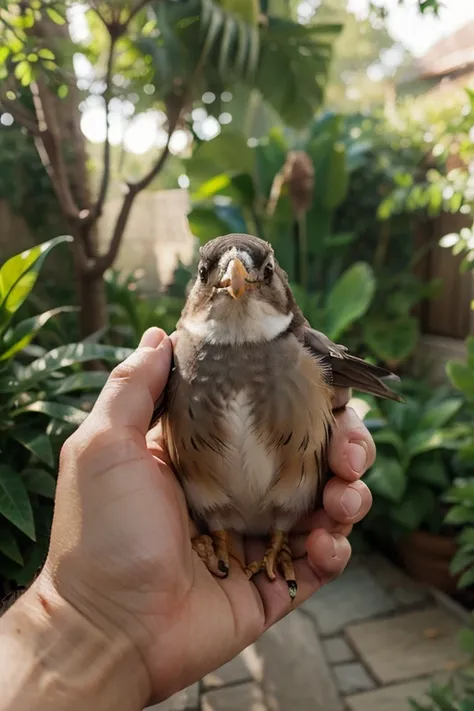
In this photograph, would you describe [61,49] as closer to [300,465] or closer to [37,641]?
[300,465]

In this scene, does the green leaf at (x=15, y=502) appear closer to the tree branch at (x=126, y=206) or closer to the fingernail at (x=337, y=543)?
the fingernail at (x=337, y=543)

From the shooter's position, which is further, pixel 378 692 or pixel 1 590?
pixel 378 692

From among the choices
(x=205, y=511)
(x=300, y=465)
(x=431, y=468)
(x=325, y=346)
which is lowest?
(x=431, y=468)

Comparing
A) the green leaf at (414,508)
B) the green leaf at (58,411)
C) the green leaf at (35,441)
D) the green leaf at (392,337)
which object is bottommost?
the green leaf at (414,508)

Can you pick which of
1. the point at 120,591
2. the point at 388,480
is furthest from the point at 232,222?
the point at 120,591

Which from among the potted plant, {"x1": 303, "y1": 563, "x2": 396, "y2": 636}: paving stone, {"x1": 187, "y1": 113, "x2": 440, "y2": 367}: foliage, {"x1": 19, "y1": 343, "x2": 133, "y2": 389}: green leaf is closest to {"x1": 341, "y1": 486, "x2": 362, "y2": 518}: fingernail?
{"x1": 19, "y1": 343, "x2": 133, "y2": 389}: green leaf

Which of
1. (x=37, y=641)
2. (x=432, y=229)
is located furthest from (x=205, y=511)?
(x=432, y=229)

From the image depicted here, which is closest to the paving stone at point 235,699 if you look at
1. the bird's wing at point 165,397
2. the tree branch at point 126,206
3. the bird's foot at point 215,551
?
the bird's foot at point 215,551
